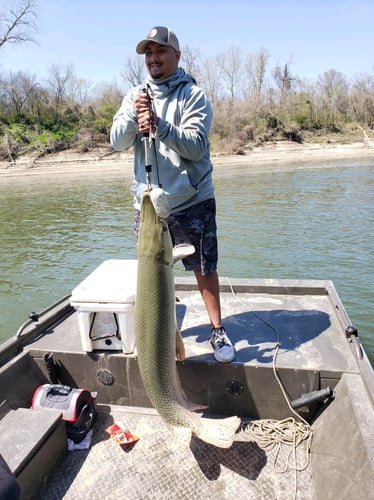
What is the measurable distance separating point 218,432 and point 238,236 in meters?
9.77

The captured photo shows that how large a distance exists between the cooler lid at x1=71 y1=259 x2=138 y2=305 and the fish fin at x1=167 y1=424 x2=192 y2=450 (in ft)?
3.11

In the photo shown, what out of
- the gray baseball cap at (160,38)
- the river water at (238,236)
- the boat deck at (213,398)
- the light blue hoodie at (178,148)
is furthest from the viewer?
the river water at (238,236)

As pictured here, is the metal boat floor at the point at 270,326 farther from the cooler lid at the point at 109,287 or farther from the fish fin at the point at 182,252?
the fish fin at the point at 182,252

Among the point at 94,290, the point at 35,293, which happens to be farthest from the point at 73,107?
the point at 94,290

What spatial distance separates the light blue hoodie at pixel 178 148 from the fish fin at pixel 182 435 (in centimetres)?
149

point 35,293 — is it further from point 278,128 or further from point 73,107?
point 73,107

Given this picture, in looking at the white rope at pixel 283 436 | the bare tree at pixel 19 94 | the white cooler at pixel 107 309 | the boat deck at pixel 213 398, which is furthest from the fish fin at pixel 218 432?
the bare tree at pixel 19 94

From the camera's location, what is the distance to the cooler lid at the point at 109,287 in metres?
2.91

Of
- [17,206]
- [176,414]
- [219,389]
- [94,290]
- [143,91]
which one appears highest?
[143,91]

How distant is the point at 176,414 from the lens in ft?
7.81

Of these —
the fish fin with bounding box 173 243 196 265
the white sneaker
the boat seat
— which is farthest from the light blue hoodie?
the boat seat

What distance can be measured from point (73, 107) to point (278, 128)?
26435 mm

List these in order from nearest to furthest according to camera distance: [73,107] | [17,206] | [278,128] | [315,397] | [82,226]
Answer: [315,397] < [82,226] < [17,206] < [278,128] < [73,107]

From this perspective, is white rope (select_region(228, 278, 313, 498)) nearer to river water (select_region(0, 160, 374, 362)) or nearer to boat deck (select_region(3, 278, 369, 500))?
boat deck (select_region(3, 278, 369, 500))
